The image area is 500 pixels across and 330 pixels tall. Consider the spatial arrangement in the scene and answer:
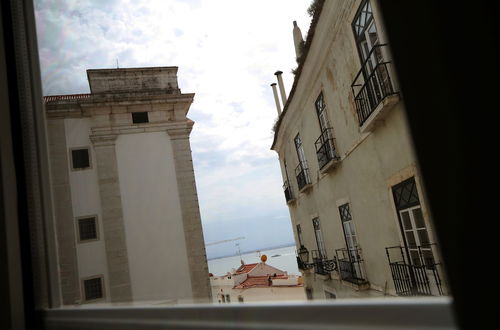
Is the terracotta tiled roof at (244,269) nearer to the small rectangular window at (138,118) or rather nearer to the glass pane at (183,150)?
the glass pane at (183,150)

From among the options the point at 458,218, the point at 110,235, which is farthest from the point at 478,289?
the point at 110,235

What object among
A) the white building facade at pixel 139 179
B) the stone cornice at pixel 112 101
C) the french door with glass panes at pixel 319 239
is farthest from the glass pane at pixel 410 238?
the stone cornice at pixel 112 101

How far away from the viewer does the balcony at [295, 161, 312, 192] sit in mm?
3623

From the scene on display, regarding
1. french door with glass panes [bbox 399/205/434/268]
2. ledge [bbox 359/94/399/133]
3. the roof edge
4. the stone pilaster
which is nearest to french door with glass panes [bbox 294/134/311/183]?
the roof edge

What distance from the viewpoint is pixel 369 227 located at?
244 centimetres

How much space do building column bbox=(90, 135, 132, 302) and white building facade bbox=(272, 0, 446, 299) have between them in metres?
1.89

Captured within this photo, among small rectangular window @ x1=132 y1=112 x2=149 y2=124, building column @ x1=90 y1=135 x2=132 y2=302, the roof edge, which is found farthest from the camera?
small rectangular window @ x1=132 y1=112 x2=149 y2=124

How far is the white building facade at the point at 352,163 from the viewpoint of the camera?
191cm

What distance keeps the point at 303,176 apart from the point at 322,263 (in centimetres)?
91

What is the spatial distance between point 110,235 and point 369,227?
8.39 feet

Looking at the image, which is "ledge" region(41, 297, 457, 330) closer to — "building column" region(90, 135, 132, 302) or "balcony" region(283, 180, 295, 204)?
"building column" region(90, 135, 132, 302)

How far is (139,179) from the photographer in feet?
17.8

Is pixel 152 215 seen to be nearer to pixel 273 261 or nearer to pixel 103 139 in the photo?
pixel 103 139

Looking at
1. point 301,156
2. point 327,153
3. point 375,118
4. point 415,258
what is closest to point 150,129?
point 301,156
